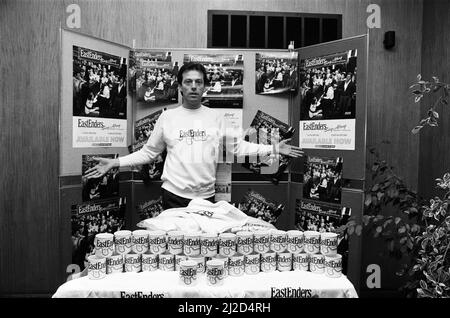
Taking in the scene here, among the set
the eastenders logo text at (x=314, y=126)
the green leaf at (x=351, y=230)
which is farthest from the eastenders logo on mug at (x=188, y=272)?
the eastenders logo text at (x=314, y=126)

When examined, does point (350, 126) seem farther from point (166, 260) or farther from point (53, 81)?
point (53, 81)

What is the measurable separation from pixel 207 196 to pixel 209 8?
157 centimetres

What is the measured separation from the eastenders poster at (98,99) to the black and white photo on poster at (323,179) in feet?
4.84

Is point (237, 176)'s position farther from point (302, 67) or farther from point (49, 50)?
point (49, 50)

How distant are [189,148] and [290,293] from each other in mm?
1528

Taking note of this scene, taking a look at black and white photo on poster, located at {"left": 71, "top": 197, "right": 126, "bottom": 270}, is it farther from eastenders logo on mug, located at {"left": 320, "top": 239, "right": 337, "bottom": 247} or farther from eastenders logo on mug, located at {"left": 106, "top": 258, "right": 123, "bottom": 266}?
eastenders logo on mug, located at {"left": 320, "top": 239, "right": 337, "bottom": 247}

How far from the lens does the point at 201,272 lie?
1.52m

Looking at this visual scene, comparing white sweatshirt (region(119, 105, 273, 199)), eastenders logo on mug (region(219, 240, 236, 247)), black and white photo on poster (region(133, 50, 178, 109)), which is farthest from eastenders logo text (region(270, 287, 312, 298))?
black and white photo on poster (region(133, 50, 178, 109))

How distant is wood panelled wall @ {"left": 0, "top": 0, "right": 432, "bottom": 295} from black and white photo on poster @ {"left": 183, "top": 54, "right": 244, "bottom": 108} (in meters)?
0.23

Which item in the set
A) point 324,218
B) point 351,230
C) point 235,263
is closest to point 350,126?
point 324,218

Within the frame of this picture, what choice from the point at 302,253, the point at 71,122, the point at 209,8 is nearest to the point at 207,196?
the point at 71,122

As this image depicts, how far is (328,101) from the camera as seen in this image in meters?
2.84
